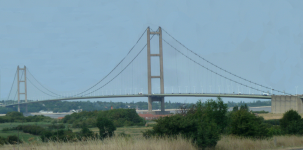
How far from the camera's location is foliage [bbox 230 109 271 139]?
86.5 ft

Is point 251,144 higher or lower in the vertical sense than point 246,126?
lower

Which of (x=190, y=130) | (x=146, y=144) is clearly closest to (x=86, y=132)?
(x=190, y=130)

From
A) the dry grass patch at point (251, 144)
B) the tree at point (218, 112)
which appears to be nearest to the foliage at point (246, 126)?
the tree at point (218, 112)

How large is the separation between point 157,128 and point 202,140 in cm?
295

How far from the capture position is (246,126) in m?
26.5

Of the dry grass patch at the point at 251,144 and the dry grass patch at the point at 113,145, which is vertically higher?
the dry grass patch at the point at 113,145

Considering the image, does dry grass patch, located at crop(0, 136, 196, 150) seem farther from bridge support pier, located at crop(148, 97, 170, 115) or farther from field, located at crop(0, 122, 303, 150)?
bridge support pier, located at crop(148, 97, 170, 115)

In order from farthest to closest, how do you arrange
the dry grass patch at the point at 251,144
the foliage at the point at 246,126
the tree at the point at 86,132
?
1. the tree at the point at 86,132
2. the foliage at the point at 246,126
3. the dry grass patch at the point at 251,144

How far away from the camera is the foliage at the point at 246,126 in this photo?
26.4 m

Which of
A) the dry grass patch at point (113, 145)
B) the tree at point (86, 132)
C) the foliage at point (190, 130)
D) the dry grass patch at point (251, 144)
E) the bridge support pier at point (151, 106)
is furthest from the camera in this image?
the bridge support pier at point (151, 106)

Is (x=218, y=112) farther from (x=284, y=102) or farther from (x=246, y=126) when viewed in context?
(x=284, y=102)

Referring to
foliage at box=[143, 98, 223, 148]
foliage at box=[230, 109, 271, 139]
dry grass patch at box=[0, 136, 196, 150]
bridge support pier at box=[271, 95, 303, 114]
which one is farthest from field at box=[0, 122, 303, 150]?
bridge support pier at box=[271, 95, 303, 114]

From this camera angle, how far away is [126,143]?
16922 millimetres

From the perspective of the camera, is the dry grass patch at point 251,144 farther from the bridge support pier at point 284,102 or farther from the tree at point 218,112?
the bridge support pier at point 284,102
